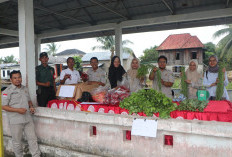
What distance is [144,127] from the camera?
8.92ft

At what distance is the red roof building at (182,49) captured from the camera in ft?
99.9

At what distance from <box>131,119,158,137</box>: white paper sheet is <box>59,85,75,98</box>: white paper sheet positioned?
1482mm

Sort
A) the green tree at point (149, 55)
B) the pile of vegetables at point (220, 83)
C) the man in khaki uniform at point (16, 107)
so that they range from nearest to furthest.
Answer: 1. the man in khaki uniform at point (16, 107)
2. the pile of vegetables at point (220, 83)
3. the green tree at point (149, 55)

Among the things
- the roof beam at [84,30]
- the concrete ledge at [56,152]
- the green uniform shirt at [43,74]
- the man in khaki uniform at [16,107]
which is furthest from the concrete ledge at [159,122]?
the roof beam at [84,30]

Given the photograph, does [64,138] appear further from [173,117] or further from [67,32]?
[67,32]

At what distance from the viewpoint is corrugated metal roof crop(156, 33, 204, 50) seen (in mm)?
31359

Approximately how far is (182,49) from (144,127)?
102 feet

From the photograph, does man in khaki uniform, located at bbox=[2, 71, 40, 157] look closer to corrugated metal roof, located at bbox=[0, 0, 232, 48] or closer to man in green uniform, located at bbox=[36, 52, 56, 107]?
man in green uniform, located at bbox=[36, 52, 56, 107]

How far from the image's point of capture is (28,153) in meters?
3.99

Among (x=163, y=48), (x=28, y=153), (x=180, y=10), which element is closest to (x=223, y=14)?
(x=180, y=10)

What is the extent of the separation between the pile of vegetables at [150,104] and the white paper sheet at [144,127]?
13 centimetres

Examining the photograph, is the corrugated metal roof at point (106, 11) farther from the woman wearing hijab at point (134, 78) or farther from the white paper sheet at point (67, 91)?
the white paper sheet at point (67, 91)

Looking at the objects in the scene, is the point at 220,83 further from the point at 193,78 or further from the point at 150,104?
the point at 150,104

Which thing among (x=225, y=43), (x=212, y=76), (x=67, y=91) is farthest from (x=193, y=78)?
(x=225, y=43)
